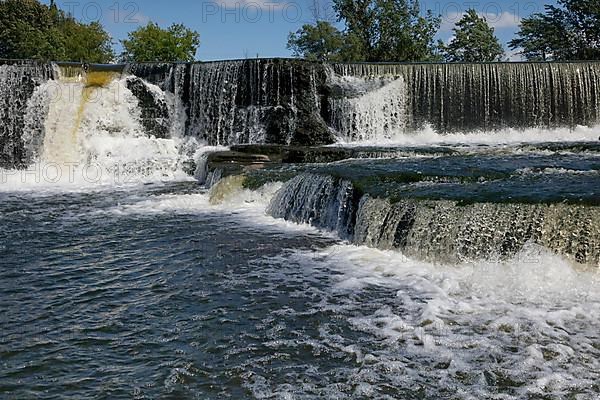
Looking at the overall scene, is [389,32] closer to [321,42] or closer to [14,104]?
[321,42]

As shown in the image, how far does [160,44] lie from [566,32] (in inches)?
932

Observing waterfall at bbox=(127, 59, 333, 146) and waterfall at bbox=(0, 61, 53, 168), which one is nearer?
waterfall at bbox=(0, 61, 53, 168)

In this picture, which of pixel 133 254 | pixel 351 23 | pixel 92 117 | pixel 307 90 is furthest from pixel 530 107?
pixel 351 23

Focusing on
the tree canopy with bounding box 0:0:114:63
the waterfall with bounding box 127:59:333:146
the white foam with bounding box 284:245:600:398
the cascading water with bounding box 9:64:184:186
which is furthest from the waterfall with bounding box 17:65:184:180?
the tree canopy with bounding box 0:0:114:63

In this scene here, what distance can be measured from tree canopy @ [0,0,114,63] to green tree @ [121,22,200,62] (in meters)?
2.75

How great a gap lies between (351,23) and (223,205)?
2962cm

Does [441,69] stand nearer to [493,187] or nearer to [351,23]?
[493,187]

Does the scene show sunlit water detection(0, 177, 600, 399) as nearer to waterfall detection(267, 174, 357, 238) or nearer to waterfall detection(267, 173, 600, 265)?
waterfall detection(267, 173, 600, 265)

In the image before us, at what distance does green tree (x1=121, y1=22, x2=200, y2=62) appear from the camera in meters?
37.9

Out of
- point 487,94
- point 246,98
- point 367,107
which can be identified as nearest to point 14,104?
point 246,98

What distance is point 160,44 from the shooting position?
37688mm

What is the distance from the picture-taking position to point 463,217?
7.16 metres

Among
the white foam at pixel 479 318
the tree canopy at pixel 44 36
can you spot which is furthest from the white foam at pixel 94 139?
the tree canopy at pixel 44 36

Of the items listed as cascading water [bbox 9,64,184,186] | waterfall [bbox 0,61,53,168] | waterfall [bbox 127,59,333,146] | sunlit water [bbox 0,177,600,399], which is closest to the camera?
sunlit water [bbox 0,177,600,399]
